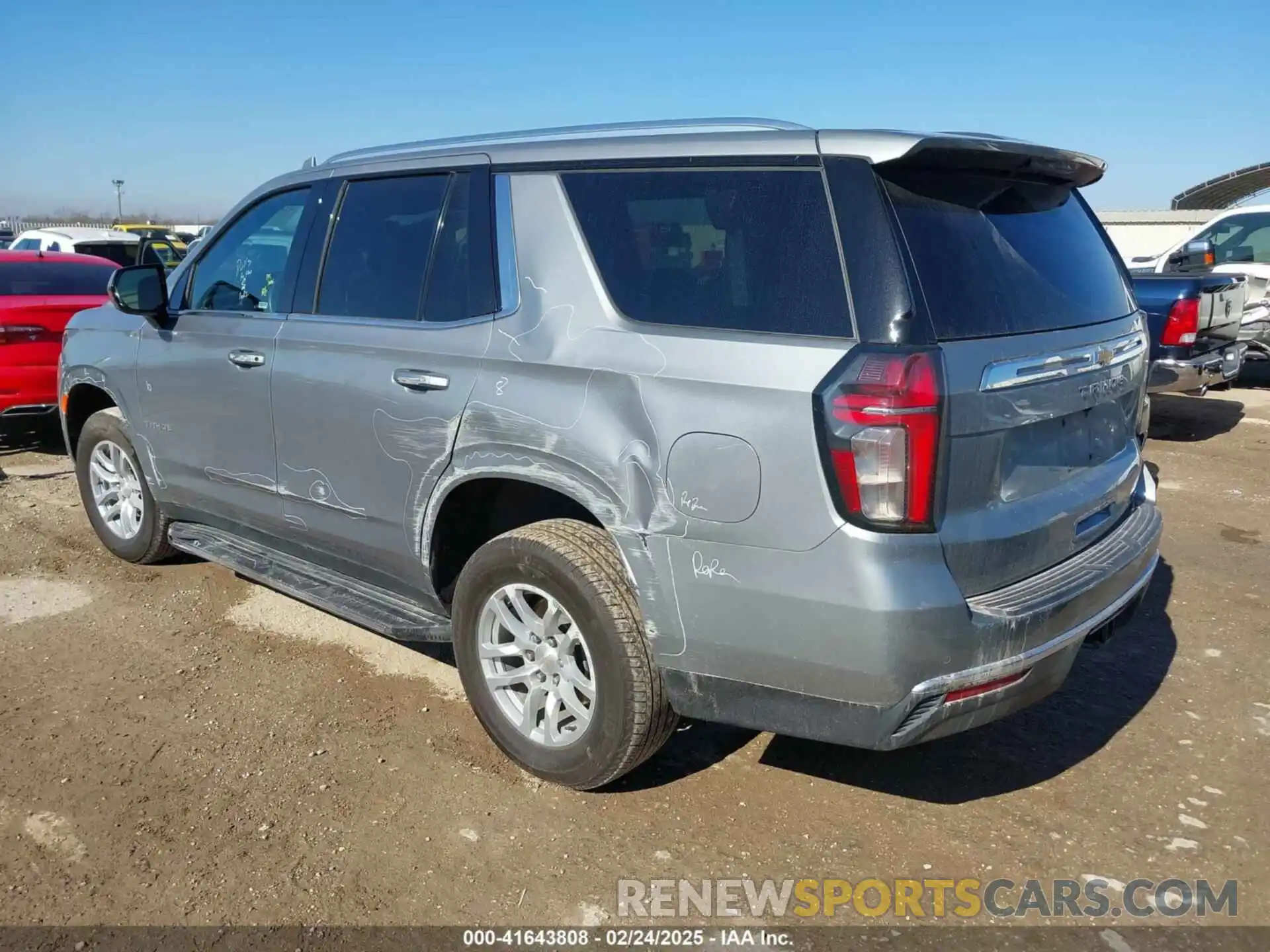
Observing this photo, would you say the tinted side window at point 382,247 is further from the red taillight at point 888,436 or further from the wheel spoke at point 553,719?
the red taillight at point 888,436

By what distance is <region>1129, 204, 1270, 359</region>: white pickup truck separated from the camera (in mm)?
10148

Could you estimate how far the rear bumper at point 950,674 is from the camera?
8.36ft

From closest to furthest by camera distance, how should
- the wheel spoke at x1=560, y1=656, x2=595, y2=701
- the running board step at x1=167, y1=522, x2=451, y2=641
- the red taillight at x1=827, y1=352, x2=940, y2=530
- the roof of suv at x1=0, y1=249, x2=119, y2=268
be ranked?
the red taillight at x1=827, y1=352, x2=940, y2=530 < the wheel spoke at x1=560, y1=656, x2=595, y2=701 < the running board step at x1=167, y1=522, x2=451, y2=641 < the roof of suv at x1=0, y1=249, x2=119, y2=268

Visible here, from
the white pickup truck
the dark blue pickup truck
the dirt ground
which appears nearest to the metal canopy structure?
the white pickup truck

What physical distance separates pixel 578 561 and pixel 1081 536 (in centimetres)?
150

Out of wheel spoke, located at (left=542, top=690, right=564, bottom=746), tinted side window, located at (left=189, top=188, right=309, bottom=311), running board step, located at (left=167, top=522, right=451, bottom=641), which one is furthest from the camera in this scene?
tinted side window, located at (left=189, top=188, right=309, bottom=311)

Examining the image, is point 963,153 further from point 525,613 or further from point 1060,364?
point 525,613

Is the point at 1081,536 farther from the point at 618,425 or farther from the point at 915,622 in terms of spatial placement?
the point at 618,425

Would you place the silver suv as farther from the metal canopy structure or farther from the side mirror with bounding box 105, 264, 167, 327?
the metal canopy structure

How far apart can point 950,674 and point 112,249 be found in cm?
1789

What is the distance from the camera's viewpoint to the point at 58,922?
8.71 feet

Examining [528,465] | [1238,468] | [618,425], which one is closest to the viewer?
[618,425]

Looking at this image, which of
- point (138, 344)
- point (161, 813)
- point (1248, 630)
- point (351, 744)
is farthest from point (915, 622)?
point (138, 344)

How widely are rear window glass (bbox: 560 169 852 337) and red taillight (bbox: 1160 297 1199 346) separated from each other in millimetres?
6444
